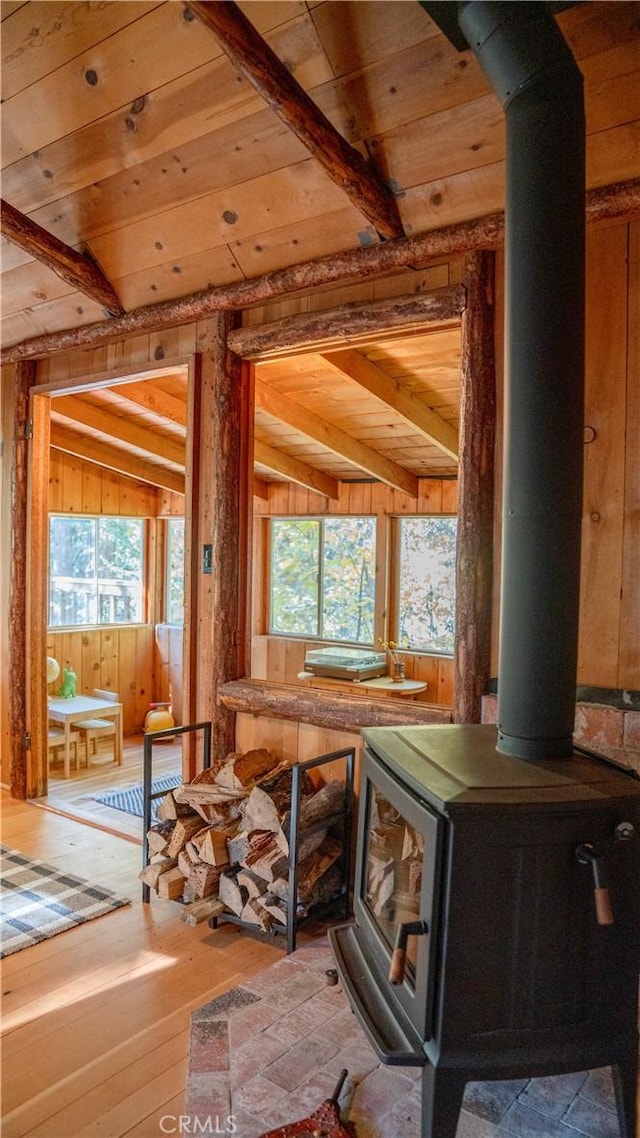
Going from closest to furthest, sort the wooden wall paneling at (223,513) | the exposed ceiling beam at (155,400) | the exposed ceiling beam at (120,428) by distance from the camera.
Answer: the wooden wall paneling at (223,513), the exposed ceiling beam at (155,400), the exposed ceiling beam at (120,428)

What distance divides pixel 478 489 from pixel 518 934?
1.34m

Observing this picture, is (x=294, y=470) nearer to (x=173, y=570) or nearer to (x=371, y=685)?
(x=371, y=685)

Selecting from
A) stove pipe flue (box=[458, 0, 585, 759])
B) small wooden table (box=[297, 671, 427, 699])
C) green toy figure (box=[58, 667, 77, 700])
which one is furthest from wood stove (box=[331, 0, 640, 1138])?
green toy figure (box=[58, 667, 77, 700])

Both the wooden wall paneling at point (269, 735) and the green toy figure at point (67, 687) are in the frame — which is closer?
the wooden wall paneling at point (269, 735)

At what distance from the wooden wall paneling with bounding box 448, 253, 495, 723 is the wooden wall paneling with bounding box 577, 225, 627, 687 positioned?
306 millimetres

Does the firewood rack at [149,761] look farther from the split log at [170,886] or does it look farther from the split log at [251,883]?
the split log at [251,883]

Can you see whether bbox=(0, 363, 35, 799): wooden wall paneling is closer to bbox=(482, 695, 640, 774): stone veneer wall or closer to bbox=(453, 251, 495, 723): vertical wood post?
bbox=(453, 251, 495, 723): vertical wood post

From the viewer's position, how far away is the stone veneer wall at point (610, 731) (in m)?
1.99

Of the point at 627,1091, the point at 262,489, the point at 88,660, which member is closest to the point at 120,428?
the point at 262,489

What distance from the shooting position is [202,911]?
2580mm

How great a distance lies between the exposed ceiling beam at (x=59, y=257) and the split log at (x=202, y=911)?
8.51 ft

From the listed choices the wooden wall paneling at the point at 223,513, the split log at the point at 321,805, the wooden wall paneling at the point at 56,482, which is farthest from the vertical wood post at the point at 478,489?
the wooden wall paneling at the point at 56,482

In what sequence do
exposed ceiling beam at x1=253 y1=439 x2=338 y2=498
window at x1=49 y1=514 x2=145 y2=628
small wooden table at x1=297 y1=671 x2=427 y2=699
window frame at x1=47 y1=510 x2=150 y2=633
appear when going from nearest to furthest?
small wooden table at x1=297 y1=671 x2=427 y2=699 → exposed ceiling beam at x1=253 y1=439 x2=338 y2=498 → window frame at x1=47 y1=510 x2=150 y2=633 → window at x1=49 y1=514 x2=145 y2=628

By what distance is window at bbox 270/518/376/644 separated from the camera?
19.4ft
